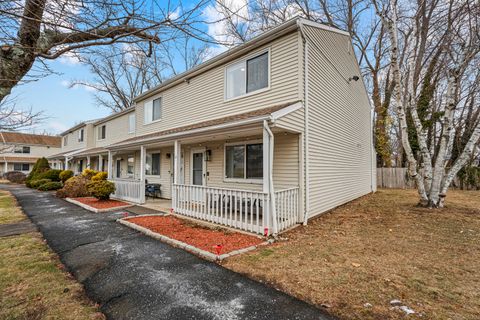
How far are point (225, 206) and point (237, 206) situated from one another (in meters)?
0.64

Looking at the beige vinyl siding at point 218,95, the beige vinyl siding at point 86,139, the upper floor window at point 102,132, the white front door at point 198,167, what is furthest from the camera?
the beige vinyl siding at point 86,139

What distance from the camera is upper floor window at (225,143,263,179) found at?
788cm

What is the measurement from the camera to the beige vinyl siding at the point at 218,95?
7014 millimetres

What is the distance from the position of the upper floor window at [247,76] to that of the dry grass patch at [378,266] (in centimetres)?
484

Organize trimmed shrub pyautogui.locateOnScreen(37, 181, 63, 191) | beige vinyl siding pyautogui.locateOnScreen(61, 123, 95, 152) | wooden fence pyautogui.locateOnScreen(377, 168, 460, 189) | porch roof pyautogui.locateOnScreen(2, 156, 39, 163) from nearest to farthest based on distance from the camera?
trimmed shrub pyautogui.locateOnScreen(37, 181, 63, 191)
wooden fence pyautogui.locateOnScreen(377, 168, 460, 189)
beige vinyl siding pyautogui.locateOnScreen(61, 123, 95, 152)
porch roof pyautogui.locateOnScreen(2, 156, 39, 163)

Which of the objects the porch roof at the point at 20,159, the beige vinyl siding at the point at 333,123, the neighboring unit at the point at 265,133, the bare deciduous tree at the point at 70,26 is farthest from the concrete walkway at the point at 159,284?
the porch roof at the point at 20,159

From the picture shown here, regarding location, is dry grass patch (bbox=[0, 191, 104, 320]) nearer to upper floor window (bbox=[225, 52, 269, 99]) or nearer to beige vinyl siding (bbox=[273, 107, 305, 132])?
beige vinyl siding (bbox=[273, 107, 305, 132])

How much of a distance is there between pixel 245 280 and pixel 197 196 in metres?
4.09

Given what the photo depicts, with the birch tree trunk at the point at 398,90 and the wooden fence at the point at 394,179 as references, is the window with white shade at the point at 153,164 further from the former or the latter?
the wooden fence at the point at 394,179

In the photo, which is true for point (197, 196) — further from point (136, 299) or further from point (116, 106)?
point (116, 106)

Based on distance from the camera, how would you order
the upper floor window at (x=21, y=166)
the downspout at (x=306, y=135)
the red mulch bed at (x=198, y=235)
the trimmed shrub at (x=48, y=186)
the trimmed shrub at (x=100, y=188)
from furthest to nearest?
the upper floor window at (x=21, y=166) < the trimmed shrub at (x=48, y=186) < the trimmed shrub at (x=100, y=188) < the downspout at (x=306, y=135) < the red mulch bed at (x=198, y=235)

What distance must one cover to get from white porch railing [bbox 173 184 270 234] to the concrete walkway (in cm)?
187

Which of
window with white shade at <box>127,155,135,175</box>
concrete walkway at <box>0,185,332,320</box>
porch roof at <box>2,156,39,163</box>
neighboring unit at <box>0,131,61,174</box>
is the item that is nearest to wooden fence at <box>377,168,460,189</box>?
window with white shade at <box>127,155,135,175</box>

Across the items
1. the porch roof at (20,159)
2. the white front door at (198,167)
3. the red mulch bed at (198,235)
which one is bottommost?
the red mulch bed at (198,235)
